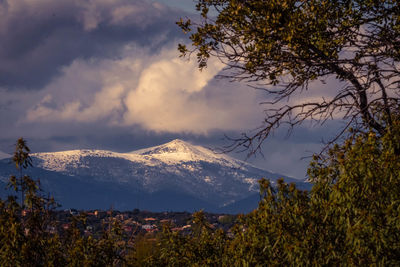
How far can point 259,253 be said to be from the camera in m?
10.6

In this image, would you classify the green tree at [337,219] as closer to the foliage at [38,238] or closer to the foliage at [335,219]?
the foliage at [335,219]

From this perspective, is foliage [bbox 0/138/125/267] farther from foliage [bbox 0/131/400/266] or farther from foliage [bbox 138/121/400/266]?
foliage [bbox 138/121/400/266]

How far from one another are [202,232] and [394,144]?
4.92m

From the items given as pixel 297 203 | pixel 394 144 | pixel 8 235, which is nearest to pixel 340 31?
pixel 394 144

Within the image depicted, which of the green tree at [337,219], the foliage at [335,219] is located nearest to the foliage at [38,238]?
the foliage at [335,219]

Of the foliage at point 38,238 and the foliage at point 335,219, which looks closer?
the foliage at point 335,219

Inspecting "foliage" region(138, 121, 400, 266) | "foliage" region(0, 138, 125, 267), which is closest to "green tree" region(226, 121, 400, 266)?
"foliage" region(138, 121, 400, 266)

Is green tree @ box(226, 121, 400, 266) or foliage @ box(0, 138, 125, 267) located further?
foliage @ box(0, 138, 125, 267)

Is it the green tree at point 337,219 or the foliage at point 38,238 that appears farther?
the foliage at point 38,238

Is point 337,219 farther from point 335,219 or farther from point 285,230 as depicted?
point 285,230

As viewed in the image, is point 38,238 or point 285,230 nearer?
point 285,230

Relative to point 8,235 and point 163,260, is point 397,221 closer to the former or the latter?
point 163,260

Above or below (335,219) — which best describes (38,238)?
below

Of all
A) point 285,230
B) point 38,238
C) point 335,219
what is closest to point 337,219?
point 335,219
